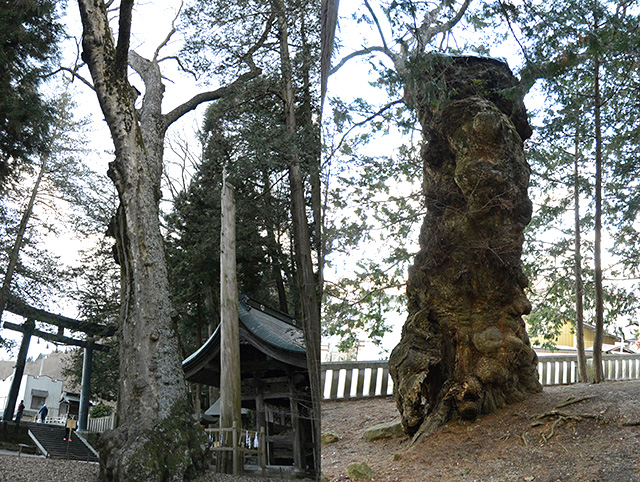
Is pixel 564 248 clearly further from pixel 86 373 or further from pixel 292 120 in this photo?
pixel 86 373

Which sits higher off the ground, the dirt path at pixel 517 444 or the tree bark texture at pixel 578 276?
the tree bark texture at pixel 578 276

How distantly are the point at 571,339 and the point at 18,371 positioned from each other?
5.51 m

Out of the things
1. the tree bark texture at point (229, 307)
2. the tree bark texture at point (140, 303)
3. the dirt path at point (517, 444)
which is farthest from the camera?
the tree bark texture at point (229, 307)

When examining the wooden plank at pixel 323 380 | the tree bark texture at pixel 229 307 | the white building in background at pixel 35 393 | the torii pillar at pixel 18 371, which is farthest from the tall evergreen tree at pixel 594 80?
the white building in background at pixel 35 393

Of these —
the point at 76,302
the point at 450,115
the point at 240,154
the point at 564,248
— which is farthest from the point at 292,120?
the point at 76,302

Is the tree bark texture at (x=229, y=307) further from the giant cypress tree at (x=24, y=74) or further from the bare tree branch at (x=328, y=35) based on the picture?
the giant cypress tree at (x=24, y=74)

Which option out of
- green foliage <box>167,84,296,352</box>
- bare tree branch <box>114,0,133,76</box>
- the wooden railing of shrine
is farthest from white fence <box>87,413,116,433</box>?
bare tree branch <box>114,0,133,76</box>

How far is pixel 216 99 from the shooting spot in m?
5.01

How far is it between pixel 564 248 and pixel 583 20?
0.56m

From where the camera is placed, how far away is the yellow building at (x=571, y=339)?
48.1 inches

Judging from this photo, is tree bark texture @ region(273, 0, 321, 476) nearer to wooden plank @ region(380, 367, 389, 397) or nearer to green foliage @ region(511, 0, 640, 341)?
wooden plank @ region(380, 367, 389, 397)

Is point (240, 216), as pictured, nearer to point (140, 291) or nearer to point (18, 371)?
point (140, 291)

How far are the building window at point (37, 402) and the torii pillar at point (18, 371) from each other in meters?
0.51

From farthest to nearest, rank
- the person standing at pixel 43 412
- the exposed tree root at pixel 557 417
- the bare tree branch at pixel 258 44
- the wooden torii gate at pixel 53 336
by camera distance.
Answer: the person standing at pixel 43 412 → the wooden torii gate at pixel 53 336 → the bare tree branch at pixel 258 44 → the exposed tree root at pixel 557 417
